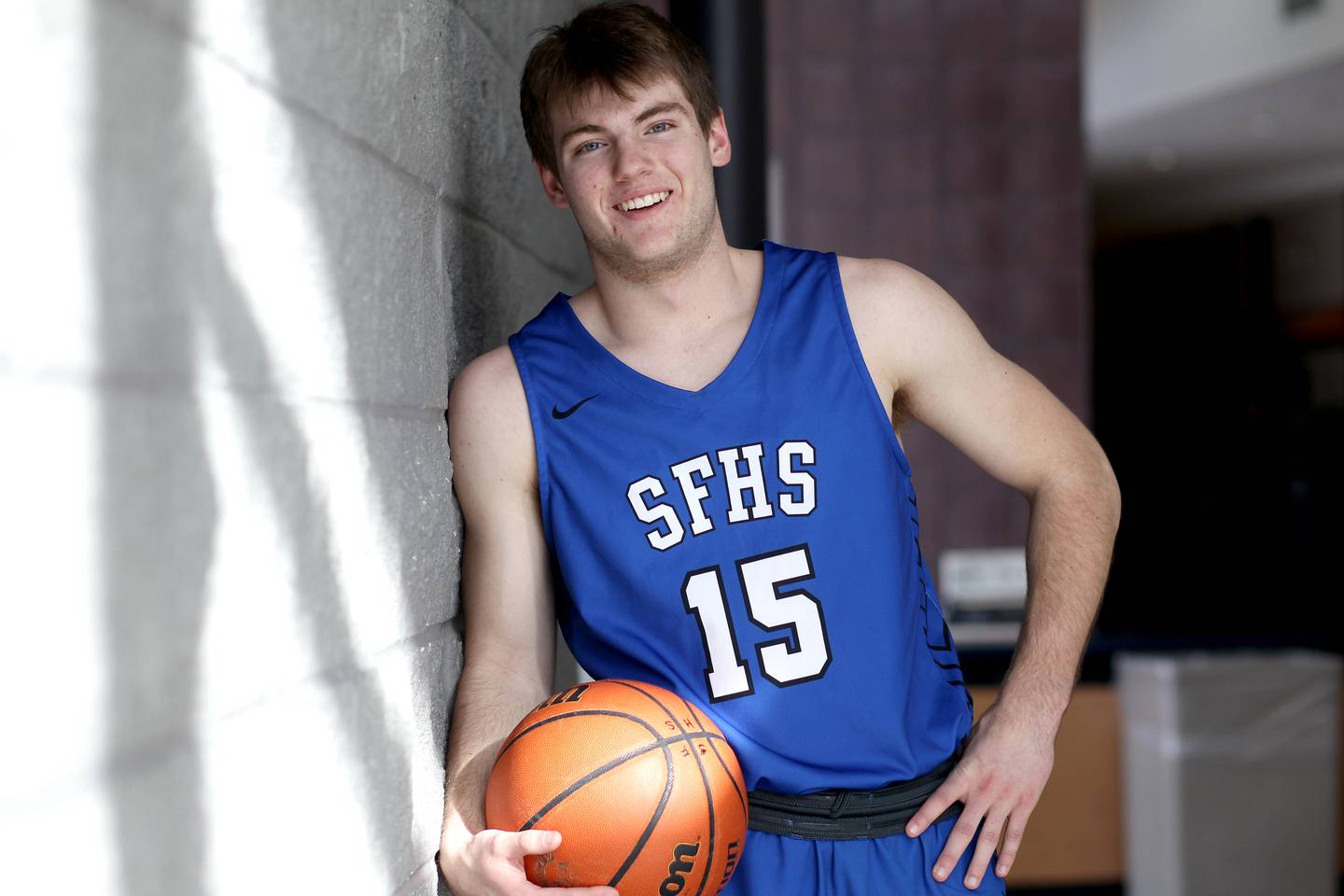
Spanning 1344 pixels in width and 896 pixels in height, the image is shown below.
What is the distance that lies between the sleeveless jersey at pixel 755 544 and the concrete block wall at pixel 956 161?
11.2 ft

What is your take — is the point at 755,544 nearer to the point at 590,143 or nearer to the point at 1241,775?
the point at 590,143

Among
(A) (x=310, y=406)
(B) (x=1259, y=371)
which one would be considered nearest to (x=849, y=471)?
(A) (x=310, y=406)

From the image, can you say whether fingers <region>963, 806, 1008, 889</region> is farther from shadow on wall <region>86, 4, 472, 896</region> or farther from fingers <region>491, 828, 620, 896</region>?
shadow on wall <region>86, 4, 472, 896</region>

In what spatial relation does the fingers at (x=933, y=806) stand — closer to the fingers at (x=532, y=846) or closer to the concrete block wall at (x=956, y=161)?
the fingers at (x=532, y=846)

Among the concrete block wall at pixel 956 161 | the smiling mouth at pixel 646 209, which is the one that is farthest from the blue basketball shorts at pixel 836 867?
the concrete block wall at pixel 956 161

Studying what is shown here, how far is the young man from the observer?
1.55 metres

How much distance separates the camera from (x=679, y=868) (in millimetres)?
1326

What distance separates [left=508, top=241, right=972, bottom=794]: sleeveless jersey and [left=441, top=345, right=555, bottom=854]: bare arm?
0.03 meters

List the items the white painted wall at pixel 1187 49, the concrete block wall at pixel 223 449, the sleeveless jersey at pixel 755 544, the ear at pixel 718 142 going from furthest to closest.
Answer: the white painted wall at pixel 1187 49 < the ear at pixel 718 142 < the sleeveless jersey at pixel 755 544 < the concrete block wall at pixel 223 449

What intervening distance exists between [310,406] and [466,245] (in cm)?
64

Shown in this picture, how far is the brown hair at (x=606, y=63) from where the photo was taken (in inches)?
63.5

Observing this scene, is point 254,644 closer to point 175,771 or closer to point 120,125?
point 175,771

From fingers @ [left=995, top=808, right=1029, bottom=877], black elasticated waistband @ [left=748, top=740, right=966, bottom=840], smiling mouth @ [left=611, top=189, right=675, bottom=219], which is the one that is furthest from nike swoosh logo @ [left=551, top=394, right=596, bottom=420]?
fingers @ [left=995, top=808, right=1029, bottom=877]

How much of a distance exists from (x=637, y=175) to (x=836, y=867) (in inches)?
35.5
